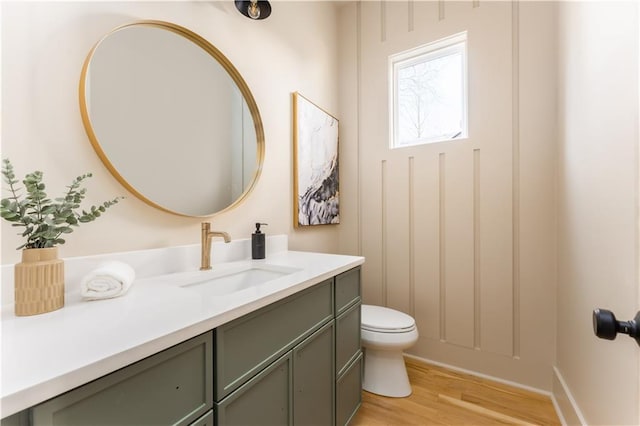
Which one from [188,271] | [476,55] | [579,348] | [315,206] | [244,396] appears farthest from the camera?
[315,206]

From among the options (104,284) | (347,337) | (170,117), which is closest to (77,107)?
(170,117)

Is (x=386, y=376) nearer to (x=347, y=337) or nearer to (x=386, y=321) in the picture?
(x=386, y=321)

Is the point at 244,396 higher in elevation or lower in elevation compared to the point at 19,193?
lower

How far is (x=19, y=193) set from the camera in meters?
0.80

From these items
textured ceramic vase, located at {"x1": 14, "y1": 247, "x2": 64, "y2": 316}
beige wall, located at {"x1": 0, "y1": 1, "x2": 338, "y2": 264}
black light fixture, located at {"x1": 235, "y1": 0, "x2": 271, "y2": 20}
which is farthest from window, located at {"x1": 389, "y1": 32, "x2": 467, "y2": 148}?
textured ceramic vase, located at {"x1": 14, "y1": 247, "x2": 64, "y2": 316}

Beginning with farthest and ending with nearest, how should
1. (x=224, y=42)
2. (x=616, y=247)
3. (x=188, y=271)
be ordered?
(x=224, y=42), (x=188, y=271), (x=616, y=247)

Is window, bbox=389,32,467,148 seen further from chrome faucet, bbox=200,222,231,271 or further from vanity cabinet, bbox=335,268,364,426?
chrome faucet, bbox=200,222,231,271

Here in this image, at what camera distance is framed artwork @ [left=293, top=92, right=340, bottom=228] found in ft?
6.22

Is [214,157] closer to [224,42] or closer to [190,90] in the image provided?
[190,90]

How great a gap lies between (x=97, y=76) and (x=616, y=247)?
6.26ft

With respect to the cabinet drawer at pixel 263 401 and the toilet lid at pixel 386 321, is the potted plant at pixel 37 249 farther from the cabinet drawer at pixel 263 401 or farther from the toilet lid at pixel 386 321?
the toilet lid at pixel 386 321

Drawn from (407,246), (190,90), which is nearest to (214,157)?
(190,90)

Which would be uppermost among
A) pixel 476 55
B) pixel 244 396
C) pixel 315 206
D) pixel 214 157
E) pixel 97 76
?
pixel 476 55

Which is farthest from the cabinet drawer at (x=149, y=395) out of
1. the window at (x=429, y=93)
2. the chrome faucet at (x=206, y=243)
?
the window at (x=429, y=93)
